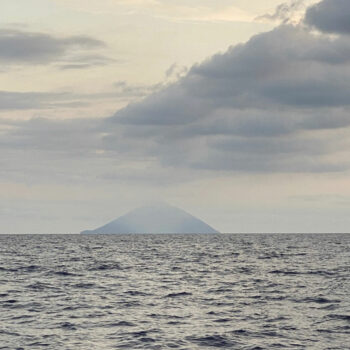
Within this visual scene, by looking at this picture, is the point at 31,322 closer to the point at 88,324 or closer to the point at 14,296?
the point at 88,324

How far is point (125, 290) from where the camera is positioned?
49.3 metres

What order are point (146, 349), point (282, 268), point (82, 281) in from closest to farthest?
point (146, 349) → point (82, 281) → point (282, 268)

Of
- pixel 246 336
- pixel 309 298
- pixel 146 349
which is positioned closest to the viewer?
pixel 146 349

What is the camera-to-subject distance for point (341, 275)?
6128cm

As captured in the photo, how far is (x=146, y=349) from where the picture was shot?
2747 cm

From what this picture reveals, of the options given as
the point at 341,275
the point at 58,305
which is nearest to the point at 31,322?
the point at 58,305

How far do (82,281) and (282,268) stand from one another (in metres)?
26.9

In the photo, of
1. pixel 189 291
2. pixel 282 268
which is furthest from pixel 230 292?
pixel 282 268

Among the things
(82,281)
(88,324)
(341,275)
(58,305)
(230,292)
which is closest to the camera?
(88,324)

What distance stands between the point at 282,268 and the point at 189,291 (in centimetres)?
2578

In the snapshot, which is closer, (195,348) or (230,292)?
(195,348)

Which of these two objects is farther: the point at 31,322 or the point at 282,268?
the point at 282,268

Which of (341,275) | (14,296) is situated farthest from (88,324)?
(341,275)

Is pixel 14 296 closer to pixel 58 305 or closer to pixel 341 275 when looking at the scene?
pixel 58 305
